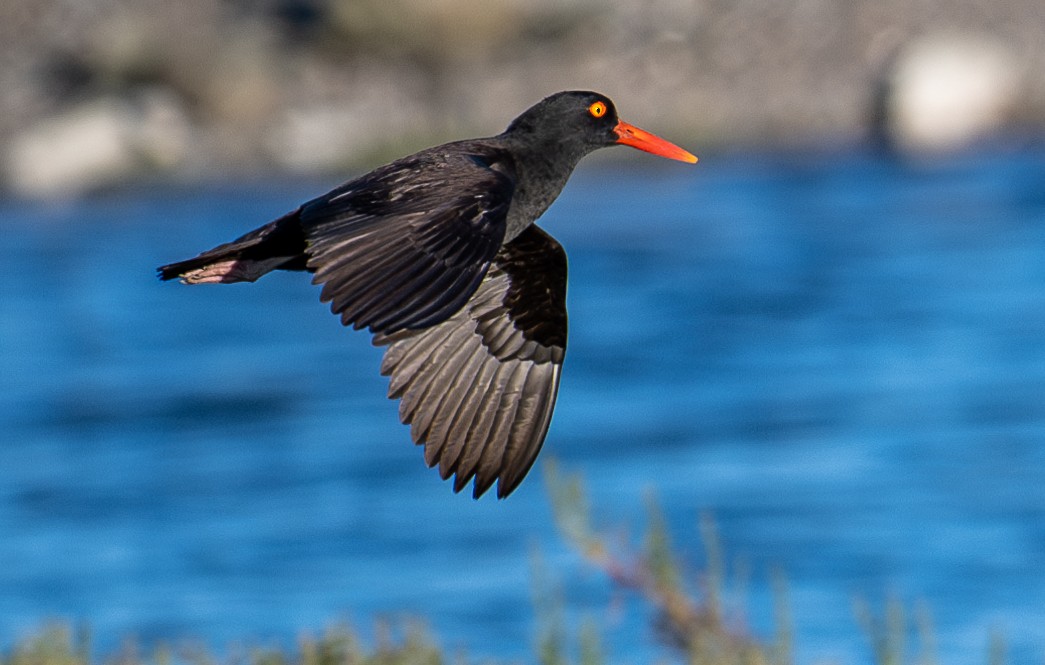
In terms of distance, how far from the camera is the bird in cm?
498

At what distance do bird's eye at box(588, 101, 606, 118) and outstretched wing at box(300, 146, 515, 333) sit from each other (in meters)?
0.78

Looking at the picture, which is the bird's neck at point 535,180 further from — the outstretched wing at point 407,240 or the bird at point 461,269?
the outstretched wing at point 407,240

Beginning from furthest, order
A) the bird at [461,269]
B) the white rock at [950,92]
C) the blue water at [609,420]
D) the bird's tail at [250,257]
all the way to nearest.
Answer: the white rock at [950,92], the blue water at [609,420], the bird's tail at [250,257], the bird at [461,269]

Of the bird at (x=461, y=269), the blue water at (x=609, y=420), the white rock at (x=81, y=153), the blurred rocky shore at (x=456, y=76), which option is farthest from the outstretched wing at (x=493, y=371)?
the white rock at (x=81, y=153)

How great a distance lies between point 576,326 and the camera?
56.3 ft

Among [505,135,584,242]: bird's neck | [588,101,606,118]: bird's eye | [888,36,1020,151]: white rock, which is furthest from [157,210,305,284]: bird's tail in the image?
[888,36,1020,151]: white rock

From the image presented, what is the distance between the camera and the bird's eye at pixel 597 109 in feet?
20.8

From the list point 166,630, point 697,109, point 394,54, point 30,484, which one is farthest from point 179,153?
point 166,630

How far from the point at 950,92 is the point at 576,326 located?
522 centimetres

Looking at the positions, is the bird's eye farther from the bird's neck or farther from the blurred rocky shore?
the blurred rocky shore

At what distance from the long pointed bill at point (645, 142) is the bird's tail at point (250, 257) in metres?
1.21

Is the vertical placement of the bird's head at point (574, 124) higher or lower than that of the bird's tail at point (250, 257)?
higher

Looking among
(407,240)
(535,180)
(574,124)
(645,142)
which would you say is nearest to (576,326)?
(645,142)

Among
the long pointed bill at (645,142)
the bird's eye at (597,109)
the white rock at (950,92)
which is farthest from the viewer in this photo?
the white rock at (950,92)
